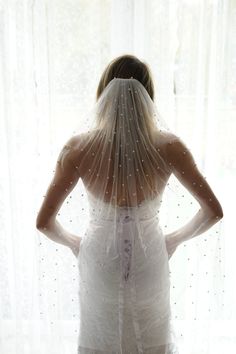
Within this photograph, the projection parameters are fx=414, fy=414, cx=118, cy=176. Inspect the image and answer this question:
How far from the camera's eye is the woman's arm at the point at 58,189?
46.2 inches

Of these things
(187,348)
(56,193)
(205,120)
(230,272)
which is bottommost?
(187,348)

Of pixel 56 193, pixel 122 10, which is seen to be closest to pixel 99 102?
pixel 56 193

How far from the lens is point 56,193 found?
121 centimetres

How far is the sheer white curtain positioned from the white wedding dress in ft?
0.75

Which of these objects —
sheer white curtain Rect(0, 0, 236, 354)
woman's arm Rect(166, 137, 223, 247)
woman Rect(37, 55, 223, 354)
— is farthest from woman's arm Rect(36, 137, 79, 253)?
woman's arm Rect(166, 137, 223, 247)

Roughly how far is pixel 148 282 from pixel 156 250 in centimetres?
10

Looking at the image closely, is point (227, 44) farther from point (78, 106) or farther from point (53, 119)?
point (53, 119)

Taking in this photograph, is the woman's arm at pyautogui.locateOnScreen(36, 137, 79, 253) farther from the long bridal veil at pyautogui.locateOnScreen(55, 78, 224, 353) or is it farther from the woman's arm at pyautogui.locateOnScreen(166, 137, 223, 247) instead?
the woman's arm at pyautogui.locateOnScreen(166, 137, 223, 247)

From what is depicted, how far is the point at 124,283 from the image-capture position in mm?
1205

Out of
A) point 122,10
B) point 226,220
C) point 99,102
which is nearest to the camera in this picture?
point 99,102

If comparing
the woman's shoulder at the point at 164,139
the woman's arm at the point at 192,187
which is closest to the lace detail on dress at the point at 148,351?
the woman's arm at the point at 192,187

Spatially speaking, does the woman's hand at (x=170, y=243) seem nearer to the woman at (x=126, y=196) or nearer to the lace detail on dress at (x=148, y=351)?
the woman at (x=126, y=196)

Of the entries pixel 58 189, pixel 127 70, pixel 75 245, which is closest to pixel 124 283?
pixel 75 245

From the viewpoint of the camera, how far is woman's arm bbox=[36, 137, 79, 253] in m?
1.17
